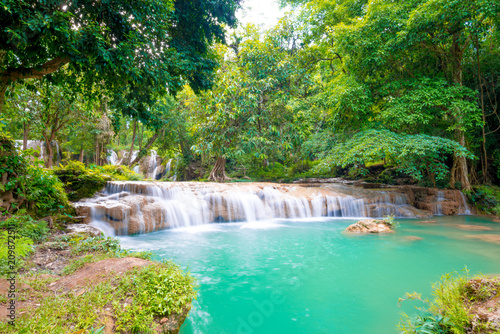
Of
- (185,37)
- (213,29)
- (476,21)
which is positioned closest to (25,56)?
(185,37)

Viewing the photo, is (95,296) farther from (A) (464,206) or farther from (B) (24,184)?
(A) (464,206)

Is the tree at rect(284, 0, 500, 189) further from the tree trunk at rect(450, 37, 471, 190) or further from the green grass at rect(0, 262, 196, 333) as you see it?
the green grass at rect(0, 262, 196, 333)

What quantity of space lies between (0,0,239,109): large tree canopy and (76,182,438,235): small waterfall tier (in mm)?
4071

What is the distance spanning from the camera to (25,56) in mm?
4633

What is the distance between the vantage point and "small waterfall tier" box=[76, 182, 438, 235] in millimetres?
8107

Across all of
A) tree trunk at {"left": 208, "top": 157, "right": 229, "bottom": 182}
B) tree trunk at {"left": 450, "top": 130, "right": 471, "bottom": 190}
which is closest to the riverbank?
tree trunk at {"left": 208, "top": 157, "right": 229, "bottom": 182}

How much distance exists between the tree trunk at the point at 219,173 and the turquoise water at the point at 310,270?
7275 mm

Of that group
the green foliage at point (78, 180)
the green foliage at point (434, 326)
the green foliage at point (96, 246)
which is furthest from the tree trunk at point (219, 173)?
the green foliage at point (434, 326)

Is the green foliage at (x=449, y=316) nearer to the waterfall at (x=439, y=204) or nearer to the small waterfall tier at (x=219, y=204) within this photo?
the small waterfall tier at (x=219, y=204)

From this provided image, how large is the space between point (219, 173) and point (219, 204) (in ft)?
19.5

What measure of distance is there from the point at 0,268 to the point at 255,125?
12.9 metres

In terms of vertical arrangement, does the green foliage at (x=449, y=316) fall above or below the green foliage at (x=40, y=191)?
below

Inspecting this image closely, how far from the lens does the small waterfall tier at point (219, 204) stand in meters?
8.11

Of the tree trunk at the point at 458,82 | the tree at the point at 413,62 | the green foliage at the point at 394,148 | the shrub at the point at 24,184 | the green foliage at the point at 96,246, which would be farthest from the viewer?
the tree trunk at the point at 458,82
